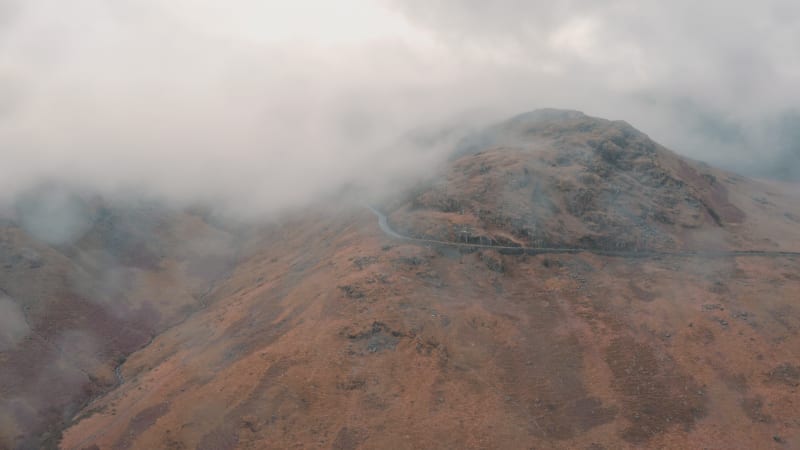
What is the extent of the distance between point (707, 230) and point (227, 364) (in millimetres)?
120519

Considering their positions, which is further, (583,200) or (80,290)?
(80,290)

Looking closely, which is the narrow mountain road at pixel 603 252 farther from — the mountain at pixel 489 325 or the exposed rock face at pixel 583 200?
the exposed rock face at pixel 583 200

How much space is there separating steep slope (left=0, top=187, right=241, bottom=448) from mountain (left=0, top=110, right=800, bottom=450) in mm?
1239

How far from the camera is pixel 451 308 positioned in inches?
3871

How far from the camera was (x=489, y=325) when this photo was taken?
95188 mm

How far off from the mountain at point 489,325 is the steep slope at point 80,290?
124 cm

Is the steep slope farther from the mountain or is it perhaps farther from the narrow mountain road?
the narrow mountain road

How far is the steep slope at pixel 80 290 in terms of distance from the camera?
338 feet

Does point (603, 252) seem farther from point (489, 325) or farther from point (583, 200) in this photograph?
point (489, 325)

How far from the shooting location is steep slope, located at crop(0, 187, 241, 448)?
4053 inches

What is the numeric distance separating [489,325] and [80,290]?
10776cm

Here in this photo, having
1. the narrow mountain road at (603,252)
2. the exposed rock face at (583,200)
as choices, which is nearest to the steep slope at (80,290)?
A: the exposed rock face at (583,200)

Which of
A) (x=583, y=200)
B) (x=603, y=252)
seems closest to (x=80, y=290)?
(x=603, y=252)

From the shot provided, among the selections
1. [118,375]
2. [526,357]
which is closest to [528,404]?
[526,357]
